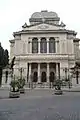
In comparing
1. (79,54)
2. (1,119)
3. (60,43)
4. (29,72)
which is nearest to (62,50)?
(60,43)

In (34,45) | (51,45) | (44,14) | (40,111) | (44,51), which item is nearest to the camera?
(40,111)

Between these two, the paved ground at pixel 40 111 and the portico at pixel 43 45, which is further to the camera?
the portico at pixel 43 45

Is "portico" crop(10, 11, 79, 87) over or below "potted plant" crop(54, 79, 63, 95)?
over

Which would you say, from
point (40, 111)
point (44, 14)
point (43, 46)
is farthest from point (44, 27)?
point (40, 111)

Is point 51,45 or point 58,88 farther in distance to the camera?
point 51,45

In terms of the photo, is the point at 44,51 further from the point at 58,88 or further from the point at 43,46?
the point at 58,88

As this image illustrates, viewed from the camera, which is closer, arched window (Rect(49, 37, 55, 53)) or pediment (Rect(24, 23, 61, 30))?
arched window (Rect(49, 37, 55, 53))

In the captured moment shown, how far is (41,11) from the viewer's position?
2389 inches

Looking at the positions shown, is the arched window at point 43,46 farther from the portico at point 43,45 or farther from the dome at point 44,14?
the dome at point 44,14

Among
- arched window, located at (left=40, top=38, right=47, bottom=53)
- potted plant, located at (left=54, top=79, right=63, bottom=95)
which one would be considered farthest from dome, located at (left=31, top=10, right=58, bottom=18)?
potted plant, located at (left=54, top=79, right=63, bottom=95)

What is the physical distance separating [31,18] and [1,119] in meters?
53.7

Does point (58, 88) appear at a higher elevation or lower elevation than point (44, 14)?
lower

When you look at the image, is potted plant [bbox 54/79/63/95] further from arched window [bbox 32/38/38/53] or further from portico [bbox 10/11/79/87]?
arched window [bbox 32/38/38/53]

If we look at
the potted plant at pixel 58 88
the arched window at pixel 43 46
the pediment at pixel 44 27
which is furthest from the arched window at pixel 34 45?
the potted plant at pixel 58 88
